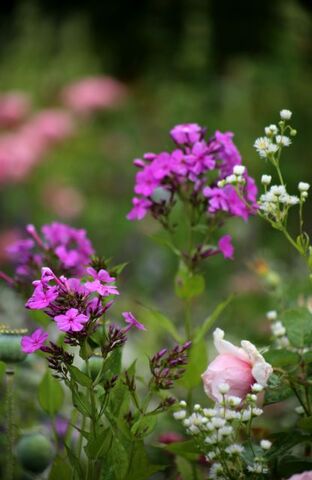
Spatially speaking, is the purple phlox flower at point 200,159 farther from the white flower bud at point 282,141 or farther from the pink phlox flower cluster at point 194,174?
the white flower bud at point 282,141

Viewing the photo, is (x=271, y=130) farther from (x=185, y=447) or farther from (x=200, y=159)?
(x=185, y=447)

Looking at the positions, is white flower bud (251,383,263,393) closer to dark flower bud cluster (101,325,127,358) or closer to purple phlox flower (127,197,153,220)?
dark flower bud cluster (101,325,127,358)

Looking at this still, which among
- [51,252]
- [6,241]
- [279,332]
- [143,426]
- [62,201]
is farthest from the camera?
Result: [62,201]

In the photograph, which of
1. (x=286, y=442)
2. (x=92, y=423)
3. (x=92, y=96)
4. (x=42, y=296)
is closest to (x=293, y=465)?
(x=286, y=442)

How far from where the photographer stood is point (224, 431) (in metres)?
0.81

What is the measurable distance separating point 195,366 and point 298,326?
18cm

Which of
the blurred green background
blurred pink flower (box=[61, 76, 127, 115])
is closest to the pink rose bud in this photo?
the blurred green background

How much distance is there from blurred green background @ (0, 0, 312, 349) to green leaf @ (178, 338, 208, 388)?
0.81 meters

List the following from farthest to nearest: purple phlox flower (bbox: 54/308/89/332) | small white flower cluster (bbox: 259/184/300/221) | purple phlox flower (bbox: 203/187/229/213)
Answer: purple phlox flower (bbox: 203/187/229/213)
small white flower cluster (bbox: 259/184/300/221)
purple phlox flower (bbox: 54/308/89/332)

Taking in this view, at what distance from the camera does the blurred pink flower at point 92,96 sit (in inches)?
142

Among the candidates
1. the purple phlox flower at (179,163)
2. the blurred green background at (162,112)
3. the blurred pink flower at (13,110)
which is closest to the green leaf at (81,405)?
the purple phlox flower at (179,163)

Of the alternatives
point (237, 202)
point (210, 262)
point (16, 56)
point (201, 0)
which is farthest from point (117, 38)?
point (237, 202)

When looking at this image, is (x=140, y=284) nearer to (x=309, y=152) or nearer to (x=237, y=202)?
(x=309, y=152)

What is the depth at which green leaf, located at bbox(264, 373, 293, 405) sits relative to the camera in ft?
3.02
